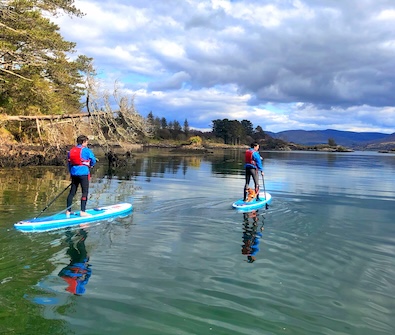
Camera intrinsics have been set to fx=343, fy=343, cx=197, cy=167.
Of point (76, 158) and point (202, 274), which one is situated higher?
point (76, 158)

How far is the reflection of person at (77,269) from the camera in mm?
5867

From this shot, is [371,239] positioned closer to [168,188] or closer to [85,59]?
[168,188]

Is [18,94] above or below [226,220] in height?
above

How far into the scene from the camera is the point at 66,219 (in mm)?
9938

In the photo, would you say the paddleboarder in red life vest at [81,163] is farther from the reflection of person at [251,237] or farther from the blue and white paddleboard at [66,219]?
the reflection of person at [251,237]

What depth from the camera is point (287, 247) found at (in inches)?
336

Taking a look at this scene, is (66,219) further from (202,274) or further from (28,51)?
(28,51)

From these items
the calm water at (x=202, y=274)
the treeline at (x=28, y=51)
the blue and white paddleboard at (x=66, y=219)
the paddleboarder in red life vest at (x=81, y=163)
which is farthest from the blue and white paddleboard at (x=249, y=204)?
the treeline at (x=28, y=51)

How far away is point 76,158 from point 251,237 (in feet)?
18.3

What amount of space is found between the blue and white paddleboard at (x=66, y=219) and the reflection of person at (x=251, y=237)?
13.7 ft

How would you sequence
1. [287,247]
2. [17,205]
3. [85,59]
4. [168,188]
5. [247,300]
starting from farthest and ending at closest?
[85,59], [168,188], [17,205], [287,247], [247,300]

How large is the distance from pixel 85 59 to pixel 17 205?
41.1 meters

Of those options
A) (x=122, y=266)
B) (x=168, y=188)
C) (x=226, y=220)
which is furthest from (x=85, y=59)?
(x=122, y=266)

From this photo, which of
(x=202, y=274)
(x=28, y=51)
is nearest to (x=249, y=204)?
(x=202, y=274)
